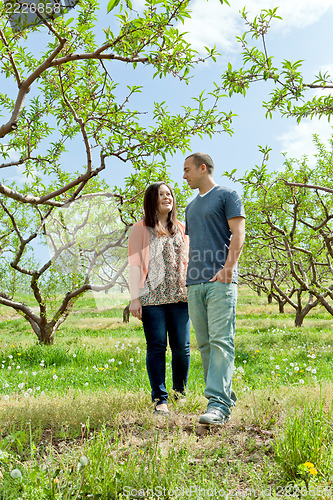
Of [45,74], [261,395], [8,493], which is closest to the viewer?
[8,493]

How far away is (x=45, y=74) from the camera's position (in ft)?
21.5

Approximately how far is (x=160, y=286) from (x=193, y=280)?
47 cm

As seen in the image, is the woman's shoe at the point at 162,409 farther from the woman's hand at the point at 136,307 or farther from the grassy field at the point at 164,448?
the woman's hand at the point at 136,307

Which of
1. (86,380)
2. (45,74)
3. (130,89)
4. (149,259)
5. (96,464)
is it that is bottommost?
(86,380)

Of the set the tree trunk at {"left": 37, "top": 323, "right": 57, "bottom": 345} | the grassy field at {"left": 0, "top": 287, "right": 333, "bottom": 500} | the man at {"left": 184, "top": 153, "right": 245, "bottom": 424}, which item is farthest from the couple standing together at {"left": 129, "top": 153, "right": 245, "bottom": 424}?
the tree trunk at {"left": 37, "top": 323, "right": 57, "bottom": 345}

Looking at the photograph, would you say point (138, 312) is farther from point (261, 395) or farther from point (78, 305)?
point (78, 305)

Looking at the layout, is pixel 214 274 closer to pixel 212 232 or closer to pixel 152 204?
pixel 212 232

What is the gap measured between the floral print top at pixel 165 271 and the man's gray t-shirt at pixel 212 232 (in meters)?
0.33

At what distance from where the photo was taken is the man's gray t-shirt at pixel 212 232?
3.74 metres

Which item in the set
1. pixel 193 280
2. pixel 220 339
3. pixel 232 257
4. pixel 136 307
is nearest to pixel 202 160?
pixel 232 257

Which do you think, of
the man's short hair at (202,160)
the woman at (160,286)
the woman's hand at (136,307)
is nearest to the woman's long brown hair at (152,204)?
the woman at (160,286)

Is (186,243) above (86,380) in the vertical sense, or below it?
above

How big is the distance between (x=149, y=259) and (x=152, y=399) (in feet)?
4.96

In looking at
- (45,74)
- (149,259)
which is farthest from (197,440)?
(45,74)
